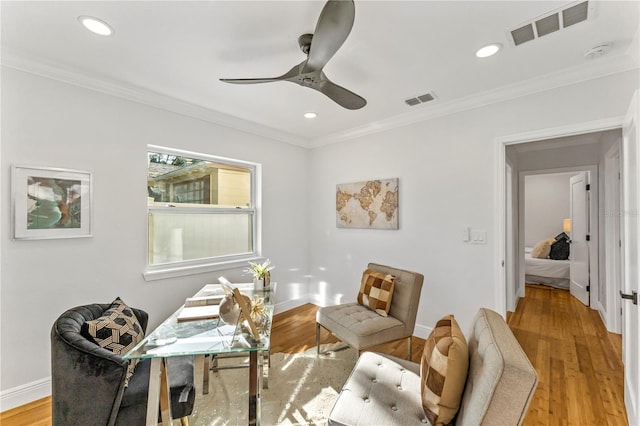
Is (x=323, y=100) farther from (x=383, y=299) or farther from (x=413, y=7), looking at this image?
(x=383, y=299)

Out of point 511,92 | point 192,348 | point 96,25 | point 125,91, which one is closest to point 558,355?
point 511,92

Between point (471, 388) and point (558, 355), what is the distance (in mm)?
2390

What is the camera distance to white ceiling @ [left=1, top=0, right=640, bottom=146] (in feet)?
4.97

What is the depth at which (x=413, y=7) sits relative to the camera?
1.49 m

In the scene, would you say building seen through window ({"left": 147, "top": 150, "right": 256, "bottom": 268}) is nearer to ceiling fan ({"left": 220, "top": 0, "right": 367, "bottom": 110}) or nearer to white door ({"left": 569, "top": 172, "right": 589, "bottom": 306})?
ceiling fan ({"left": 220, "top": 0, "right": 367, "bottom": 110})

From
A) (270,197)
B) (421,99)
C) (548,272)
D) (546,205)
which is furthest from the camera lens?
(546,205)

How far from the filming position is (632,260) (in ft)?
5.32

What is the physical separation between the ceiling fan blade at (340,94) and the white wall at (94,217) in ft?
5.63

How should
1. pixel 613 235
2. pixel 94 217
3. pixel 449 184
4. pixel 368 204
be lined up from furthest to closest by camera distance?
pixel 368 204 → pixel 613 235 → pixel 449 184 → pixel 94 217

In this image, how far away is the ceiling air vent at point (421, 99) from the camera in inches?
103

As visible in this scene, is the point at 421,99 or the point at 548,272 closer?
the point at 421,99

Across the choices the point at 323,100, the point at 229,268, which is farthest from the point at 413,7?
the point at 229,268

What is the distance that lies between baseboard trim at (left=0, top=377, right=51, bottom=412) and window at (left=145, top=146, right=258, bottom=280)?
38.9 inches

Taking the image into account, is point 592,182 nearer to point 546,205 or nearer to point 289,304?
point 546,205
